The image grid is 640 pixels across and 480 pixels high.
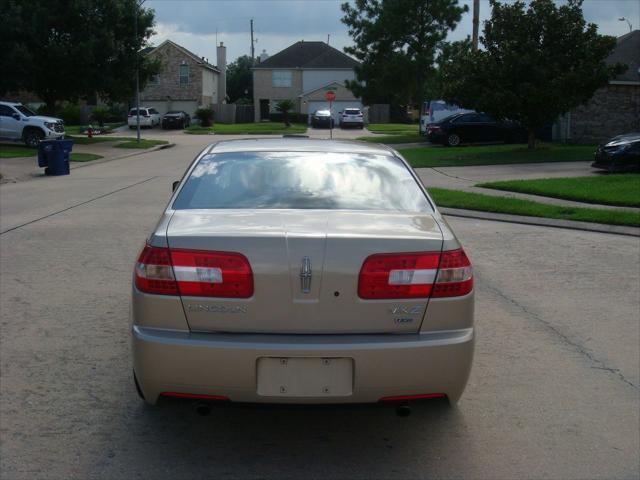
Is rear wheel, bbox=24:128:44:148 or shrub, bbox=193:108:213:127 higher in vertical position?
shrub, bbox=193:108:213:127

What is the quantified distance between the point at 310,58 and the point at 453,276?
81.0 metres

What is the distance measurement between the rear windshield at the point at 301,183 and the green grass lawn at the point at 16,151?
27215mm

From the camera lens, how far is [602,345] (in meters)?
6.14

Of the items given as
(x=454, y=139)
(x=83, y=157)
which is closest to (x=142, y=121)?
(x=83, y=157)

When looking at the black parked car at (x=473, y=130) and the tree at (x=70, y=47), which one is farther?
the tree at (x=70, y=47)

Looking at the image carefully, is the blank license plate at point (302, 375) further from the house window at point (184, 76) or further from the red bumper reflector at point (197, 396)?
the house window at point (184, 76)

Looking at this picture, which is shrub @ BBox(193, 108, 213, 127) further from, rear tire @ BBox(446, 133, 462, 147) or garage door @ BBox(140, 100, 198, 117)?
rear tire @ BBox(446, 133, 462, 147)

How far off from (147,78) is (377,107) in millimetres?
38273

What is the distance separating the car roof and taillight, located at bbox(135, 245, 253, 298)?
1484 mm

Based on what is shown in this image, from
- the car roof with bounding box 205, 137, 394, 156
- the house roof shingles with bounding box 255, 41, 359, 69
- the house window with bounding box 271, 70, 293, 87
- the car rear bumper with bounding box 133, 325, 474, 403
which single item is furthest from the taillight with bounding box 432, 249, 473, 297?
the house window with bounding box 271, 70, 293, 87

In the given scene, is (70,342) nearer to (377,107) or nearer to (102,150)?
(102,150)

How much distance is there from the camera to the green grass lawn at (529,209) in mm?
12406

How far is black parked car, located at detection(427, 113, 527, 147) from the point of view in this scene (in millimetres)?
35531


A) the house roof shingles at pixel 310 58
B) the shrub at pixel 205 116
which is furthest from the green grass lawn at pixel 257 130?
the house roof shingles at pixel 310 58
